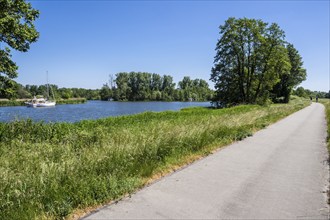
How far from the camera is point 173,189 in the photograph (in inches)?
243

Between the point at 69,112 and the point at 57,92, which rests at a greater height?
the point at 57,92

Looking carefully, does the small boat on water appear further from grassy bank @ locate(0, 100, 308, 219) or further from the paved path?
the paved path

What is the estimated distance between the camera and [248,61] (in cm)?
4747

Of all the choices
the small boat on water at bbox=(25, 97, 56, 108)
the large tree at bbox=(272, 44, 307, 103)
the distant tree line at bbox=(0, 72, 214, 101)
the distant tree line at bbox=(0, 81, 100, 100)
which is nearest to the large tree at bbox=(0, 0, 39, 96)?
the large tree at bbox=(272, 44, 307, 103)

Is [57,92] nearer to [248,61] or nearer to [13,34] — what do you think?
[248,61]

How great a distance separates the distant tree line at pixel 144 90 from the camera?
13500cm

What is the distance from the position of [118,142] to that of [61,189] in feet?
11.3

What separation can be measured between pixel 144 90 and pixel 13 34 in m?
122

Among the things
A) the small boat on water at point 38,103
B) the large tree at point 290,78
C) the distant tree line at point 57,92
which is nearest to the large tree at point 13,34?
the large tree at point 290,78

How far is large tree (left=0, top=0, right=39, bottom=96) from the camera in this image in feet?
46.0

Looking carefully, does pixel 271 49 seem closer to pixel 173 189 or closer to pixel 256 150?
pixel 256 150

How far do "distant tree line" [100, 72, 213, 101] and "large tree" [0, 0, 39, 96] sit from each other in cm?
11672

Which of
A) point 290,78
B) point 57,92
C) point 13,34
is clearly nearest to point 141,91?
point 57,92

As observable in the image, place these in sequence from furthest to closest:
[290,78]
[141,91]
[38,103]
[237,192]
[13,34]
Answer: [141,91]
[38,103]
[290,78]
[13,34]
[237,192]
